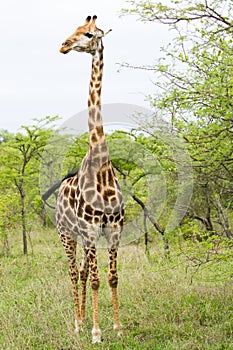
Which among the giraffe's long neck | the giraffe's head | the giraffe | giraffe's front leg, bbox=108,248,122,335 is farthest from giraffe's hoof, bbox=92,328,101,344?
the giraffe's head

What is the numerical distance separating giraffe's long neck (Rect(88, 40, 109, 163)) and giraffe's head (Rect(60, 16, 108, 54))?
13 cm

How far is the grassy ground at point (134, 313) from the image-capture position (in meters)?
5.27

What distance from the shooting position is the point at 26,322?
6.21 metres

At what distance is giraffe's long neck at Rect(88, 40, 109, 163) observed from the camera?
5223 millimetres

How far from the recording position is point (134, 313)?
6273mm

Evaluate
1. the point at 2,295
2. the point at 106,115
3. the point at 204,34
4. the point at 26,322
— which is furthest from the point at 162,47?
the point at 2,295

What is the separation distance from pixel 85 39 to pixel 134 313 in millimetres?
3562

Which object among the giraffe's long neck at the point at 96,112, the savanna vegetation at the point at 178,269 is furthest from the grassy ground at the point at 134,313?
the giraffe's long neck at the point at 96,112

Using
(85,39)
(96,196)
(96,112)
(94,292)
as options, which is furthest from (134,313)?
(85,39)

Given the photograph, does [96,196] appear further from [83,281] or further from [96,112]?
[83,281]

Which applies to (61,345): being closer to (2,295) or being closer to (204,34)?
(2,295)

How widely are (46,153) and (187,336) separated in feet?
31.7

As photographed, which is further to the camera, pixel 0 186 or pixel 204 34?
pixel 0 186

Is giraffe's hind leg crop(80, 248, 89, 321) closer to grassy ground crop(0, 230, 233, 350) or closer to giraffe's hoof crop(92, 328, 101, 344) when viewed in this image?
grassy ground crop(0, 230, 233, 350)
